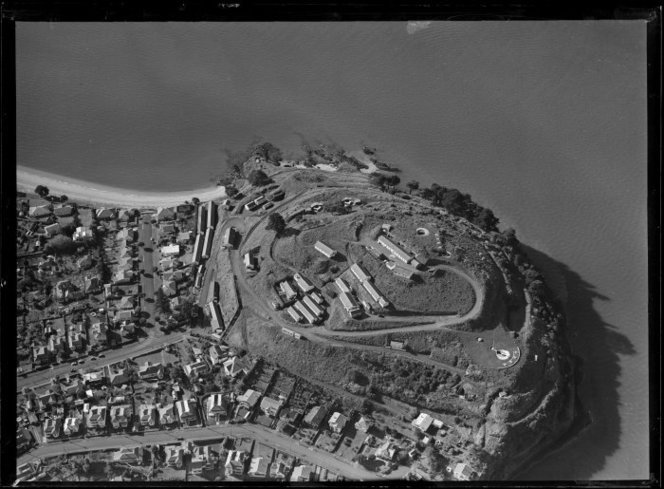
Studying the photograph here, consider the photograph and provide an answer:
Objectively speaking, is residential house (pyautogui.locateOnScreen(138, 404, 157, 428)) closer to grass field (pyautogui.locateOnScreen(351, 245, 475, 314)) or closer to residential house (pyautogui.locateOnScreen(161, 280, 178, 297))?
residential house (pyautogui.locateOnScreen(161, 280, 178, 297))

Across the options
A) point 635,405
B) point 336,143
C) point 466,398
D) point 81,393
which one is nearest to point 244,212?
point 336,143

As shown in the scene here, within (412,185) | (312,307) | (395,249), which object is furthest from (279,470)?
(412,185)

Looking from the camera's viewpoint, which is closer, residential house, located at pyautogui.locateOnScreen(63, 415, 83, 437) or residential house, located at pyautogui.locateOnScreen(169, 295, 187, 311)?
residential house, located at pyautogui.locateOnScreen(63, 415, 83, 437)

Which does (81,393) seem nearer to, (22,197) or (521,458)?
(22,197)

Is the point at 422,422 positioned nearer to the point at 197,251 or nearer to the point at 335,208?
the point at 335,208

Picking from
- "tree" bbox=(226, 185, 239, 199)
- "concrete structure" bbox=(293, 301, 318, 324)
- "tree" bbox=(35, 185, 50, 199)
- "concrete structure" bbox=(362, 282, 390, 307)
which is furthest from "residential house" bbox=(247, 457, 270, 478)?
"tree" bbox=(35, 185, 50, 199)
